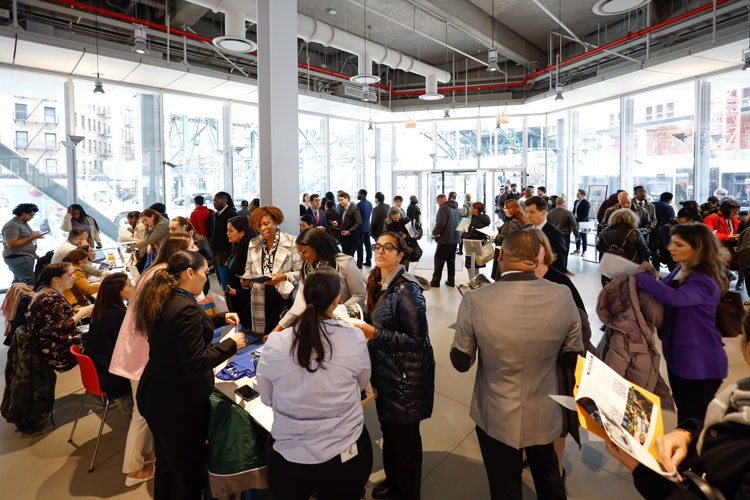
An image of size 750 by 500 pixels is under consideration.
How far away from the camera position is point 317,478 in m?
1.65

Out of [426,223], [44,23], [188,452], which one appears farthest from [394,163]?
[188,452]

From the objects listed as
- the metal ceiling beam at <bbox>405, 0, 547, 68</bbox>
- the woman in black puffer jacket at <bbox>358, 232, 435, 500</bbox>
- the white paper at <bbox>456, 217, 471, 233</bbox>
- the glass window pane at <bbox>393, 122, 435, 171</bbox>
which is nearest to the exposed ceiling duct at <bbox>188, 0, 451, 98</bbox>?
Result: the metal ceiling beam at <bbox>405, 0, 547, 68</bbox>

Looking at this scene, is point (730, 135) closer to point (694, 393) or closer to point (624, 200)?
point (624, 200)

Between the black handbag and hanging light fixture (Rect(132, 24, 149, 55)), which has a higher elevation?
hanging light fixture (Rect(132, 24, 149, 55))

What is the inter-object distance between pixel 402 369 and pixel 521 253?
764mm

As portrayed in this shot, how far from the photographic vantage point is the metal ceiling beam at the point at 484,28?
299 inches

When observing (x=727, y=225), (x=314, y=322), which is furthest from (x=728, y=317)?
(x=727, y=225)

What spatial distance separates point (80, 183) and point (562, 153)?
12509 mm

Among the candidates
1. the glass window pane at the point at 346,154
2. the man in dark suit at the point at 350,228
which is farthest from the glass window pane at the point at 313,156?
the man in dark suit at the point at 350,228

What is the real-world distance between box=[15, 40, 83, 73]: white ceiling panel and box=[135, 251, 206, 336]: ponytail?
6717 mm

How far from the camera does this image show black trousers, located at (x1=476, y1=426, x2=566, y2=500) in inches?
73.2

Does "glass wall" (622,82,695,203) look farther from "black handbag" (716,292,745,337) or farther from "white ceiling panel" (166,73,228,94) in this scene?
"white ceiling panel" (166,73,228,94)

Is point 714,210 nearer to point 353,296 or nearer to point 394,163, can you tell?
point 353,296

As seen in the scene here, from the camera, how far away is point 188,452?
6.89ft
